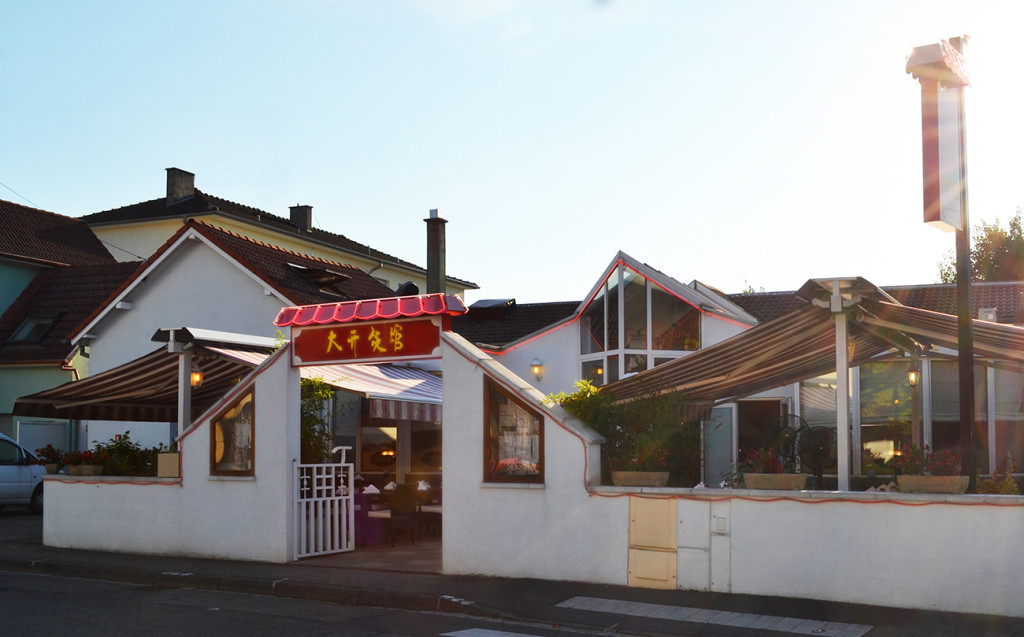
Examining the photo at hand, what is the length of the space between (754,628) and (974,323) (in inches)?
155

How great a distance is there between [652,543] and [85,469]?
30.8 feet

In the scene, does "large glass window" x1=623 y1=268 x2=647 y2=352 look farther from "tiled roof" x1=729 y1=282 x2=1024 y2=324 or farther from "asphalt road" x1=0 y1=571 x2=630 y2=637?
"asphalt road" x1=0 y1=571 x2=630 y2=637

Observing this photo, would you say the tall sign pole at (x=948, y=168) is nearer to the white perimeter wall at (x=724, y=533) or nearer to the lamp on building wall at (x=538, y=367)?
the white perimeter wall at (x=724, y=533)

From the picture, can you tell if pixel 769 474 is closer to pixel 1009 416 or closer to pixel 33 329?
pixel 1009 416

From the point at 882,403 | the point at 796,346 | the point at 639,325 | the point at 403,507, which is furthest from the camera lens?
the point at 639,325

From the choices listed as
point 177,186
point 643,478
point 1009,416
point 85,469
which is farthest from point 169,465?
point 177,186

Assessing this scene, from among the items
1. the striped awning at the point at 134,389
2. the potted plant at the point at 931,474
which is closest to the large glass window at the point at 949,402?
the potted plant at the point at 931,474

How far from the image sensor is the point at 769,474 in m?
10.2

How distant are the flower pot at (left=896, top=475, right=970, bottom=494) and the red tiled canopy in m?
5.17

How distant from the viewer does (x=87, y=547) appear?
598 inches

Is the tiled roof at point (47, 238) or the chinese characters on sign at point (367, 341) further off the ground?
the tiled roof at point (47, 238)

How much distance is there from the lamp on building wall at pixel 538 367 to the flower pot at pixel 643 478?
1176 centimetres

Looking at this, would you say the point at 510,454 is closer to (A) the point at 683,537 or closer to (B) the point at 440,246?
(A) the point at 683,537

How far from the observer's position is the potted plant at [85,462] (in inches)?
604
